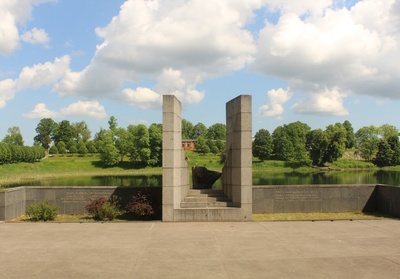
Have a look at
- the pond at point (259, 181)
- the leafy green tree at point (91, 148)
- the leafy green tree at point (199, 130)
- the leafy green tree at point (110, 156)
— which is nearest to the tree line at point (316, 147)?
the pond at point (259, 181)

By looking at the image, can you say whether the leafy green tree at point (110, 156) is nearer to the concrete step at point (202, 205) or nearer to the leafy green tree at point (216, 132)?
the leafy green tree at point (216, 132)

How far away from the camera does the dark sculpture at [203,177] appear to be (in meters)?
16.2

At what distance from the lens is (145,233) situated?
1095cm

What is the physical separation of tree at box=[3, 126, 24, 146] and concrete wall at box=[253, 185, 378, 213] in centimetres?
13371

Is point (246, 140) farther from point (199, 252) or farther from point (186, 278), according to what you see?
point (186, 278)

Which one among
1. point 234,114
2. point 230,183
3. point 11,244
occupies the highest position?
point 234,114

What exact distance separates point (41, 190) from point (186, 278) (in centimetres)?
1114

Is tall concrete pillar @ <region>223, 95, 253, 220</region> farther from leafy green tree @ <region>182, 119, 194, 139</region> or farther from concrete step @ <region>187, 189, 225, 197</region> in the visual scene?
leafy green tree @ <region>182, 119, 194, 139</region>

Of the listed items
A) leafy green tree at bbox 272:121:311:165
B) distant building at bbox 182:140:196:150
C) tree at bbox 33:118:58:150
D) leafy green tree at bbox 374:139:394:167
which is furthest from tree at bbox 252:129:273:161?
tree at bbox 33:118:58:150

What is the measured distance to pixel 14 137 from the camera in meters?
136

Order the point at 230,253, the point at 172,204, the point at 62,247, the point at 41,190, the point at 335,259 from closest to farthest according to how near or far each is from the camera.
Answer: the point at 335,259 → the point at 230,253 → the point at 62,247 → the point at 172,204 → the point at 41,190

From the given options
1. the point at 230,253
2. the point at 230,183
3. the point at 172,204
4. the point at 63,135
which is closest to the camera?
the point at 230,253

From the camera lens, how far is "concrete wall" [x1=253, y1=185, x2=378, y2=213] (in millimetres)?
15805

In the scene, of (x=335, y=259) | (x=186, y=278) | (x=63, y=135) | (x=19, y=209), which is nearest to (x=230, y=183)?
(x=335, y=259)
